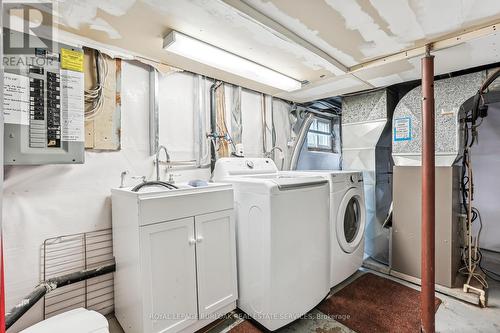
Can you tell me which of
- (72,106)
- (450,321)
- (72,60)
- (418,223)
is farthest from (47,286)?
(418,223)

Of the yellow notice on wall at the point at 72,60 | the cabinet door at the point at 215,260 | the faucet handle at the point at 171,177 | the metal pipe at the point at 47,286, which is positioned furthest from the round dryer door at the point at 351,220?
the yellow notice on wall at the point at 72,60

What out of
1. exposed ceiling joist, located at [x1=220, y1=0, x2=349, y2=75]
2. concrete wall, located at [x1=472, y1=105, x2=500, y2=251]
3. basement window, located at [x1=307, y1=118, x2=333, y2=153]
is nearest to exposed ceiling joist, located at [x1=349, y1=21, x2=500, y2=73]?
exposed ceiling joist, located at [x1=220, y1=0, x2=349, y2=75]

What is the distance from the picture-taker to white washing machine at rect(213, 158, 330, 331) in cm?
171

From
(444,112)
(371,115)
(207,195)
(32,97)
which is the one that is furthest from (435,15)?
(32,97)

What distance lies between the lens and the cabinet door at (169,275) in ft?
4.91

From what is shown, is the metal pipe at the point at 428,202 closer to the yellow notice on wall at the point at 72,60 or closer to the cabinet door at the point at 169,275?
the cabinet door at the point at 169,275

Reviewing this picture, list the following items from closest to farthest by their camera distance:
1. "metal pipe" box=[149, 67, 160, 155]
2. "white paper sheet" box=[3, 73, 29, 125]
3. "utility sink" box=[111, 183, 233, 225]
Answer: "white paper sheet" box=[3, 73, 29, 125]
"utility sink" box=[111, 183, 233, 225]
"metal pipe" box=[149, 67, 160, 155]

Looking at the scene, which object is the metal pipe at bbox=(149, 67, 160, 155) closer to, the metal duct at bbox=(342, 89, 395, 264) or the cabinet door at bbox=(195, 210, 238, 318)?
the cabinet door at bbox=(195, 210, 238, 318)

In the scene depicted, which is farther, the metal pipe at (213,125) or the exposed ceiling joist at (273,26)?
the metal pipe at (213,125)

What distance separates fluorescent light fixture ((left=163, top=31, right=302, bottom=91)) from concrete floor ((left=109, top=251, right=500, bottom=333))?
84.0 inches

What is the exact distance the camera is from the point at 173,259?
161 cm

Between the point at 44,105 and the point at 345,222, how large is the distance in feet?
8.95

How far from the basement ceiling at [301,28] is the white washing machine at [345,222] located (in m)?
1.12

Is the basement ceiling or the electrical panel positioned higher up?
the basement ceiling
